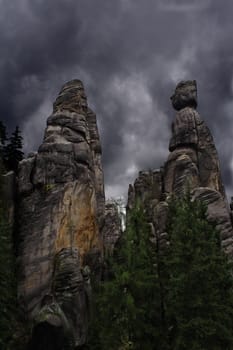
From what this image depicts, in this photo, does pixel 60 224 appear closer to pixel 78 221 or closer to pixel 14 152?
pixel 78 221

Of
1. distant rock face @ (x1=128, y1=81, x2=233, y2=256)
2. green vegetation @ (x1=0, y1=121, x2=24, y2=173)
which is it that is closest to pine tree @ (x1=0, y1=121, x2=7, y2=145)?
green vegetation @ (x1=0, y1=121, x2=24, y2=173)

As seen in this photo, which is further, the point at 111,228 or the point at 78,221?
the point at 111,228

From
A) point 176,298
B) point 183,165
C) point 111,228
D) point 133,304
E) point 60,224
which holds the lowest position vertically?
point 133,304

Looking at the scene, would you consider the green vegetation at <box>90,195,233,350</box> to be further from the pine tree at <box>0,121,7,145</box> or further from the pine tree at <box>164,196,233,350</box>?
the pine tree at <box>0,121,7,145</box>

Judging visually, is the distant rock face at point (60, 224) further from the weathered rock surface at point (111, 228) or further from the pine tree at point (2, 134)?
the weathered rock surface at point (111, 228)

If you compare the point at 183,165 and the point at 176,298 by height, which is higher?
the point at 183,165

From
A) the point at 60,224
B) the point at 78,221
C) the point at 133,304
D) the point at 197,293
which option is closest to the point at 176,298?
the point at 197,293

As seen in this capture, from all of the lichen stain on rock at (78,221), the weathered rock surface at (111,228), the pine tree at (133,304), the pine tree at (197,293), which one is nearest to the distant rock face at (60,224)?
the lichen stain on rock at (78,221)

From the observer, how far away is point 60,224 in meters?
39.8

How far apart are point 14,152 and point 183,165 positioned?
19.7 meters

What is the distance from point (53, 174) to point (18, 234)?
6255 millimetres

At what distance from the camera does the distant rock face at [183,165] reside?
5219cm

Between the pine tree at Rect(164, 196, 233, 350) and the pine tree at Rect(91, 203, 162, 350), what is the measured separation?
1154 millimetres

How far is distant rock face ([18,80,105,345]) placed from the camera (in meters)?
35.7
